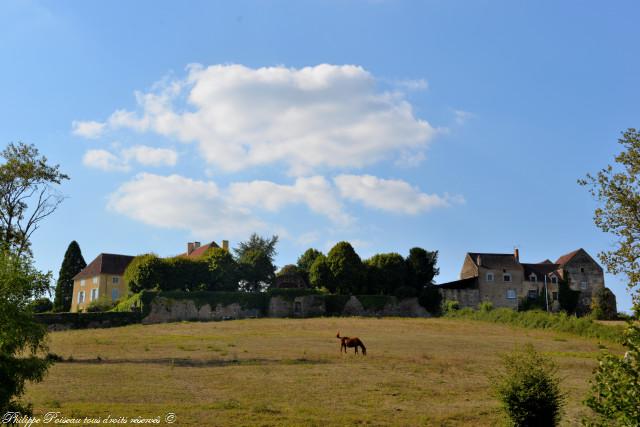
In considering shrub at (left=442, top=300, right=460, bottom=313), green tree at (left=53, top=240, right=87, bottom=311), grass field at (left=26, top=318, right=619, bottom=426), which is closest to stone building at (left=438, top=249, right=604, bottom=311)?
shrub at (left=442, top=300, right=460, bottom=313)

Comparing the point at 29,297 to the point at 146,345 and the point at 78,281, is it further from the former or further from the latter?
the point at 78,281

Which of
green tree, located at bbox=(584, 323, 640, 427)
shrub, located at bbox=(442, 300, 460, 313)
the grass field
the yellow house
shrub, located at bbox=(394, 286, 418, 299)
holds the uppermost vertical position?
the yellow house

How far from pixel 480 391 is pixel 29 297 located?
17.7 m

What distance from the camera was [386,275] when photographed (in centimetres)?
7950

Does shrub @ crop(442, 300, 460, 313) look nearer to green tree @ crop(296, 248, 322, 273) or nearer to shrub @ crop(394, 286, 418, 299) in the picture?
shrub @ crop(394, 286, 418, 299)

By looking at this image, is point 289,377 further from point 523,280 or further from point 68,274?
point 68,274

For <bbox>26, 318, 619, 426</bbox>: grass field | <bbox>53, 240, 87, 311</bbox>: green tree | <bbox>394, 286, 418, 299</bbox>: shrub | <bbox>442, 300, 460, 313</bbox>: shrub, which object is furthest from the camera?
<bbox>53, 240, 87, 311</bbox>: green tree

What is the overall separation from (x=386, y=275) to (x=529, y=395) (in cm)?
6094

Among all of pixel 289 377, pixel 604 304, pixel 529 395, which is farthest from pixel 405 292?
pixel 529 395

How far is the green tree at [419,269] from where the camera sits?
81.6 m

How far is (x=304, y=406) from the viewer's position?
22.0 metres

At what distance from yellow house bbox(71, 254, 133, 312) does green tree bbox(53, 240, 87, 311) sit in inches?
58.5

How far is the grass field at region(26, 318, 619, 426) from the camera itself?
68.7 ft

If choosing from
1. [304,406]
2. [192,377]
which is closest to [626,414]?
[304,406]
